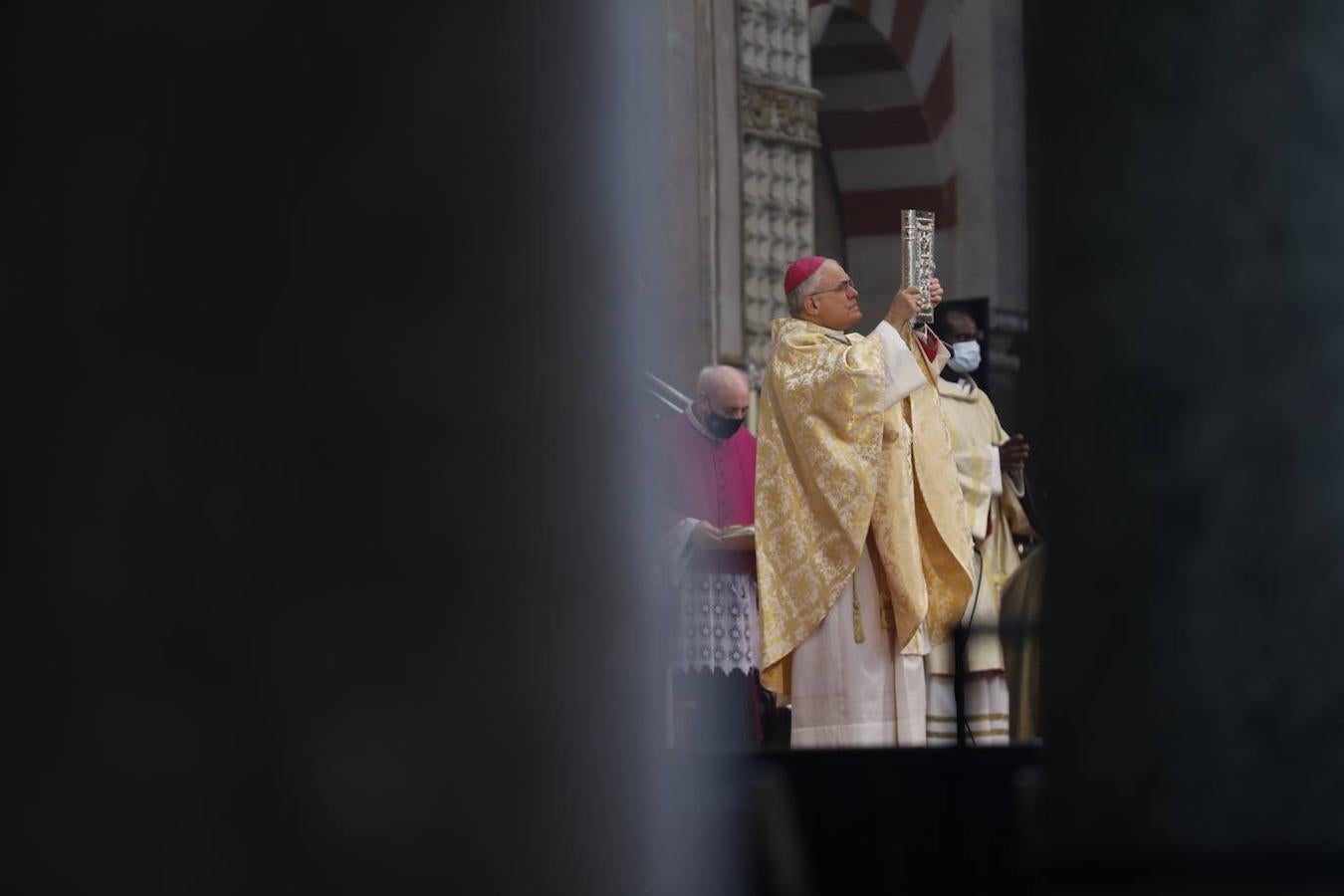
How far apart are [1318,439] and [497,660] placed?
0.66 m

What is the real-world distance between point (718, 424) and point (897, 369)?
1851mm

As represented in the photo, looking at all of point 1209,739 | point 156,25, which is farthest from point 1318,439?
point 156,25

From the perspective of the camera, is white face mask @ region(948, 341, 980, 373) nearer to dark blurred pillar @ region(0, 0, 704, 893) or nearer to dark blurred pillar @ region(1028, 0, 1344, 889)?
dark blurred pillar @ region(1028, 0, 1344, 889)

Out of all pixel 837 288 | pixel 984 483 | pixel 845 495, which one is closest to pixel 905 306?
pixel 837 288

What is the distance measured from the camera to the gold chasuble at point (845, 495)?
718 cm

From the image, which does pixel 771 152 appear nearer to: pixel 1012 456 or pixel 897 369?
pixel 1012 456

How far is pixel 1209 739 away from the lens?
1.48 meters

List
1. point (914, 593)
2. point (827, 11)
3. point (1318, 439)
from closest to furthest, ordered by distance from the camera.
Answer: point (1318, 439) < point (914, 593) < point (827, 11)

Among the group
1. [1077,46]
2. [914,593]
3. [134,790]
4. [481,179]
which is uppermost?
[1077,46]

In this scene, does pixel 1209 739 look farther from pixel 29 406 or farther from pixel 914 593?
pixel 914 593

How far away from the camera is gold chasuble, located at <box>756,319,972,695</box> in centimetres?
718

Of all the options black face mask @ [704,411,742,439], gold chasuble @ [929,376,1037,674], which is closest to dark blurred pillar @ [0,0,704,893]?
gold chasuble @ [929,376,1037,674]

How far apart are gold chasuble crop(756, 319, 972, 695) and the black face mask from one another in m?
1.40

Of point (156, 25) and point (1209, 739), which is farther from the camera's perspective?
point (1209, 739)
